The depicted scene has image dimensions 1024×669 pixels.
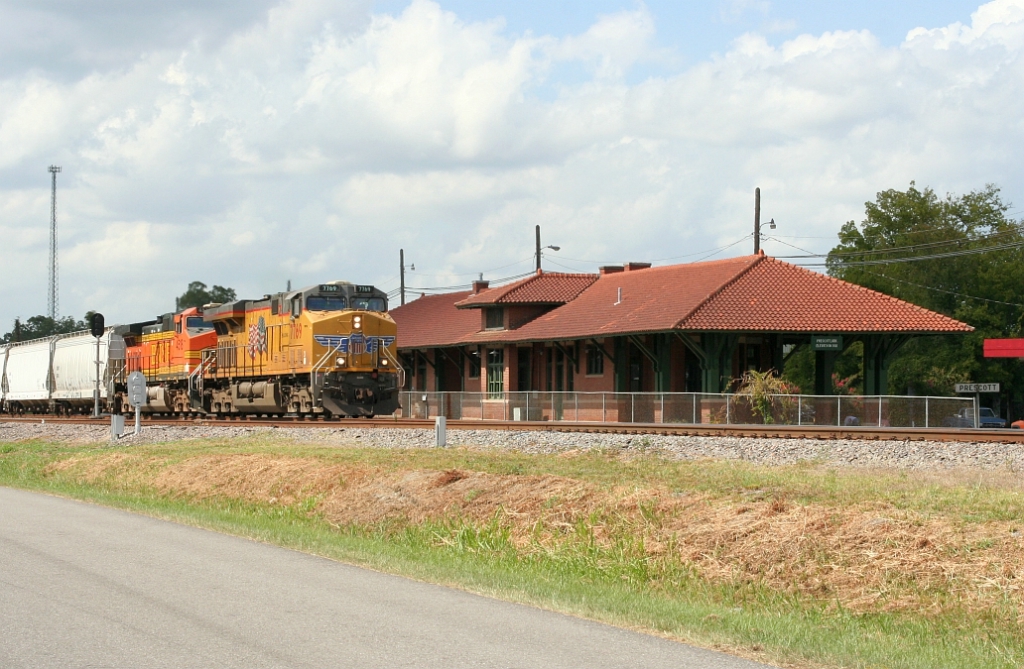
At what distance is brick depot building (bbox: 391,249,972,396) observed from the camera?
138ft

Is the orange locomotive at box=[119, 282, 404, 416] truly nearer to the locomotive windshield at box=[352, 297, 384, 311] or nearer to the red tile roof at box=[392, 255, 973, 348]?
the locomotive windshield at box=[352, 297, 384, 311]

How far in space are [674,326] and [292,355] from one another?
1243 cm

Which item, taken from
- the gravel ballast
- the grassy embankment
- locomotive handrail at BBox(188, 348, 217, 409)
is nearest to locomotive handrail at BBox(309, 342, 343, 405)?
the gravel ballast

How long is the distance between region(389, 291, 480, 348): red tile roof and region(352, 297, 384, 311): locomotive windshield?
1816 centimetres

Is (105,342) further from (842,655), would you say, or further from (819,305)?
(842,655)

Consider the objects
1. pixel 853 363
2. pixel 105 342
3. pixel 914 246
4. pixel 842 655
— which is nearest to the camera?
pixel 842 655

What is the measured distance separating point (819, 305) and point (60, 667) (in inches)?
1525

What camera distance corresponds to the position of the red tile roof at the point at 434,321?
58541mm

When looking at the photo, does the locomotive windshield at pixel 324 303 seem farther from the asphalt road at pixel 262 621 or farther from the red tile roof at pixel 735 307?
the asphalt road at pixel 262 621

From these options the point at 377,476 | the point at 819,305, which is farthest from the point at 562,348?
the point at 377,476

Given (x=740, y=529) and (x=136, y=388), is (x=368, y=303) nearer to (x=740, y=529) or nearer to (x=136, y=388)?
(x=136, y=388)

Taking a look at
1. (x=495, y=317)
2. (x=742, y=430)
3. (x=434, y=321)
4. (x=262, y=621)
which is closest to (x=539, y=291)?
(x=495, y=317)

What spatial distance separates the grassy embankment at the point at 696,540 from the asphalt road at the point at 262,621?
30.9 inches

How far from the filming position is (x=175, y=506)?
19.8 meters
